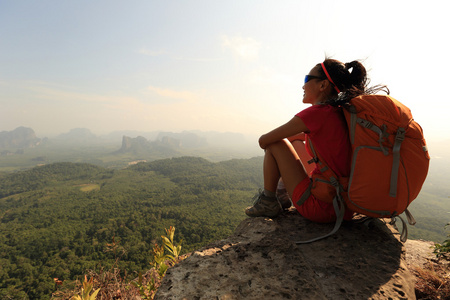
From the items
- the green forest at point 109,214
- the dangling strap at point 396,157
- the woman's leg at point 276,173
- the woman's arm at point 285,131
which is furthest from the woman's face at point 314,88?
the green forest at point 109,214

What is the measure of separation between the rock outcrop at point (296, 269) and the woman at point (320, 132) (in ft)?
1.27

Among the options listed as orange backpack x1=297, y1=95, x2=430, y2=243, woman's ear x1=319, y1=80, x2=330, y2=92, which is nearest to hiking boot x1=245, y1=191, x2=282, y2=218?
orange backpack x1=297, y1=95, x2=430, y2=243

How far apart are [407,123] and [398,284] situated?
1.29m

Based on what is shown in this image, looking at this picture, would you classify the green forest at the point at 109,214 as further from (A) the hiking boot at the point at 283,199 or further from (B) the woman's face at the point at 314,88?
(B) the woman's face at the point at 314,88

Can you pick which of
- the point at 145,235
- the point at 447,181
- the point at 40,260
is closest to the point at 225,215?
the point at 145,235

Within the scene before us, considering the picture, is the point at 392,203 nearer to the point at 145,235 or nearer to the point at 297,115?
the point at 297,115

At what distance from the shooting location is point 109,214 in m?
63.7

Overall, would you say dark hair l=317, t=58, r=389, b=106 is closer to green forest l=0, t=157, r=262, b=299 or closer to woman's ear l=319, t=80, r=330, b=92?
woman's ear l=319, t=80, r=330, b=92

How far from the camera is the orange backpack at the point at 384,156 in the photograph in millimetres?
1685

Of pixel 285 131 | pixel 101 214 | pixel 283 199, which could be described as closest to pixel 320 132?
pixel 285 131

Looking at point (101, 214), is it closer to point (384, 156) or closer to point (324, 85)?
point (324, 85)

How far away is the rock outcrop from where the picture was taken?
138 cm

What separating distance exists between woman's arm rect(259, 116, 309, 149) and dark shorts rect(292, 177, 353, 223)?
1.90ft

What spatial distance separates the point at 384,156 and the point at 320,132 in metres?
0.55
